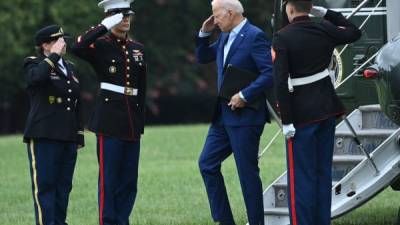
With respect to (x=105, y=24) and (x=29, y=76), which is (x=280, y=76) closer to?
(x=105, y=24)

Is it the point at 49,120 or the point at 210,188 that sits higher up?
the point at 49,120

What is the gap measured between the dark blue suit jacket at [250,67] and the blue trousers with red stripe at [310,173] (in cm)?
104

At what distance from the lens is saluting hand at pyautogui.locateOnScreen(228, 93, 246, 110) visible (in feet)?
29.9

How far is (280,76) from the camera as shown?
317 inches

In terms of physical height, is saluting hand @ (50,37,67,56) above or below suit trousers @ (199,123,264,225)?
above

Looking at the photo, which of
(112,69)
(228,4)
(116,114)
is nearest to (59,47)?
(112,69)

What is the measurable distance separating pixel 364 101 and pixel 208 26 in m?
1.95

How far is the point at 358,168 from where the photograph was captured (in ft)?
30.2

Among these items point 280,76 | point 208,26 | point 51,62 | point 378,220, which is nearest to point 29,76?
point 51,62

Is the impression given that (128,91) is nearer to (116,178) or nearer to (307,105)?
(116,178)

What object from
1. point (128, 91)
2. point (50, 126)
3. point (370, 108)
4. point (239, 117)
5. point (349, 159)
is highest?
point (128, 91)

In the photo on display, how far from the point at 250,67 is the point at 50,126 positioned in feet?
5.85

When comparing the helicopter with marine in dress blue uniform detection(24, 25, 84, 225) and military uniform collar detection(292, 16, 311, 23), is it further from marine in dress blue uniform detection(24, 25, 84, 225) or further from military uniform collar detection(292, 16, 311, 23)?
marine in dress blue uniform detection(24, 25, 84, 225)

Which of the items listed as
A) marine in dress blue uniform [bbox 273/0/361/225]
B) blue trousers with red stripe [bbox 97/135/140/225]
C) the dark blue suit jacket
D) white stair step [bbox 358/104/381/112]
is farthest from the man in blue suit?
white stair step [bbox 358/104/381/112]
